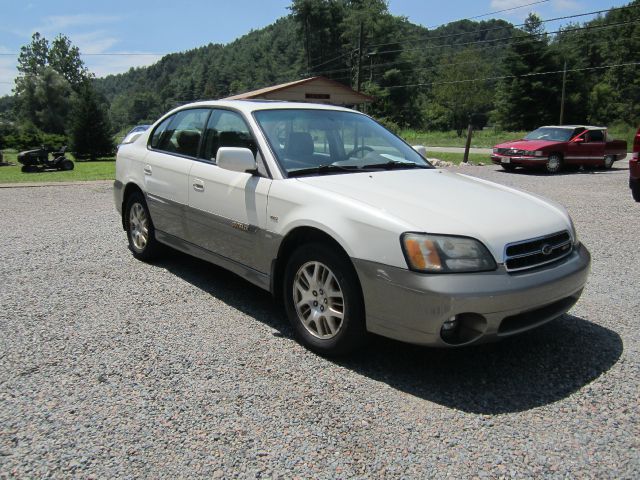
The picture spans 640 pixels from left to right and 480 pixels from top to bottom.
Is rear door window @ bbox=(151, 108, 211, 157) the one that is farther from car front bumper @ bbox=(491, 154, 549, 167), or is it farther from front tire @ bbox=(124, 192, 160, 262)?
car front bumper @ bbox=(491, 154, 549, 167)

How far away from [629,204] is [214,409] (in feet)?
32.2

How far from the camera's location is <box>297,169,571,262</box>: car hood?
293cm

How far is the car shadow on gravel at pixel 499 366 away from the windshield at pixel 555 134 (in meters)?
14.2

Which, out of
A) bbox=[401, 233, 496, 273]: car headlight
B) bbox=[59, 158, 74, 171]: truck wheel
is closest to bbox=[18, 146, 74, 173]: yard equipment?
bbox=[59, 158, 74, 171]: truck wheel

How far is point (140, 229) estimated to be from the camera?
18.2ft

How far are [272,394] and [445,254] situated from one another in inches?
49.0

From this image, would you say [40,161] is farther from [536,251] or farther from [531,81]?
[531,81]

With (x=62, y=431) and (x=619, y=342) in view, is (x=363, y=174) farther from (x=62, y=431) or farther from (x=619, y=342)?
(x=62, y=431)

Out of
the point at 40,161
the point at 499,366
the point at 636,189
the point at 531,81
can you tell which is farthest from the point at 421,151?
the point at 531,81

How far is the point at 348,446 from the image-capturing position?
247cm

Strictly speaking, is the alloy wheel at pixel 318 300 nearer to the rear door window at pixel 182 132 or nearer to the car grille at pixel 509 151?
the rear door window at pixel 182 132

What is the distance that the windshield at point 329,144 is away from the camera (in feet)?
12.8

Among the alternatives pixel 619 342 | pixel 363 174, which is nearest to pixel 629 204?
pixel 619 342

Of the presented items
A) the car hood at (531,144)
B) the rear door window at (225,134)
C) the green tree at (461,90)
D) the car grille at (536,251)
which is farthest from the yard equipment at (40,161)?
the green tree at (461,90)
